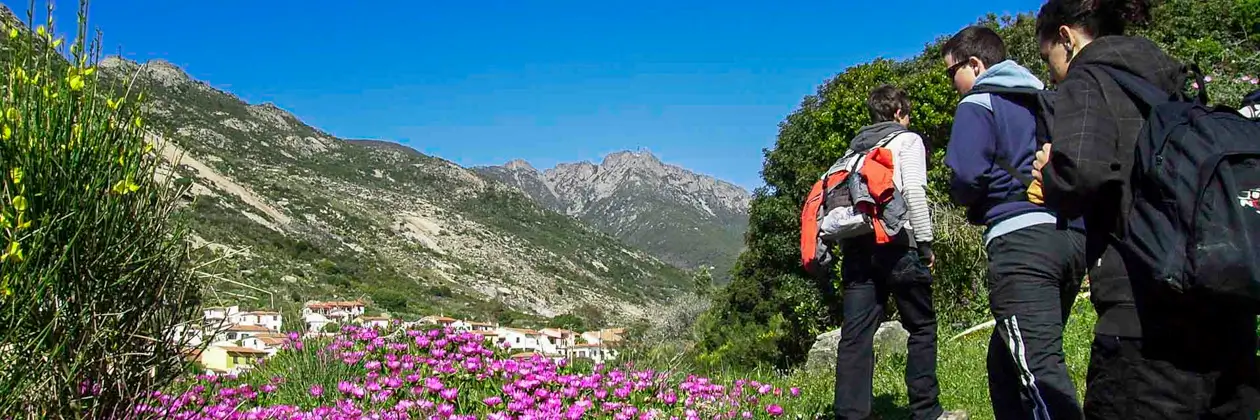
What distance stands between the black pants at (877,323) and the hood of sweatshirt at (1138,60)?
4.99ft

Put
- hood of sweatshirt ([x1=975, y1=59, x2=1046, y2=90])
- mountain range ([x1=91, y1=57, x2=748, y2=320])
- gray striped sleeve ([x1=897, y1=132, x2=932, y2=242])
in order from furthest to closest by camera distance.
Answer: mountain range ([x1=91, y1=57, x2=748, y2=320]) → gray striped sleeve ([x1=897, y1=132, x2=932, y2=242]) → hood of sweatshirt ([x1=975, y1=59, x2=1046, y2=90])

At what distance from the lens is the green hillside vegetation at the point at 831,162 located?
968cm

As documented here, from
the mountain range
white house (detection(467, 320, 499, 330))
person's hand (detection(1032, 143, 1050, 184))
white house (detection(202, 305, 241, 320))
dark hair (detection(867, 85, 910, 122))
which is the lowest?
white house (detection(202, 305, 241, 320))

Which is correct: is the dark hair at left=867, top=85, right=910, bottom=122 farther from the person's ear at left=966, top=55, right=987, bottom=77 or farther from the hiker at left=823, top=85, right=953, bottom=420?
the person's ear at left=966, top=55, right=987, bottom=77

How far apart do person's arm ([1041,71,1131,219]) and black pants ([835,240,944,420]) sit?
5.02 ft

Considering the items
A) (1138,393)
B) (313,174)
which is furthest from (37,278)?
(313,174)

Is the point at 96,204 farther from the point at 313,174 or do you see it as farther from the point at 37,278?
the point at 313,174

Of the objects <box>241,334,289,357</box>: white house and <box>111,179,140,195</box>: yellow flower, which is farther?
<box>241,334,289,357</box>: white house

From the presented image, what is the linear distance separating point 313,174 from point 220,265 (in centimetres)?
8063

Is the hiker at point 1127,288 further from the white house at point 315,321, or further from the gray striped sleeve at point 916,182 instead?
the white house at point 315,321

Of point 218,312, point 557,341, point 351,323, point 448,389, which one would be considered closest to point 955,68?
point 448,389

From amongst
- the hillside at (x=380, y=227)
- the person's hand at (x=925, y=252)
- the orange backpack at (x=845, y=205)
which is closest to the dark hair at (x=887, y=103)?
the orange backpack at (x=845, y=205)

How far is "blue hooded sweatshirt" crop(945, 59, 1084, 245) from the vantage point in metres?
2.77

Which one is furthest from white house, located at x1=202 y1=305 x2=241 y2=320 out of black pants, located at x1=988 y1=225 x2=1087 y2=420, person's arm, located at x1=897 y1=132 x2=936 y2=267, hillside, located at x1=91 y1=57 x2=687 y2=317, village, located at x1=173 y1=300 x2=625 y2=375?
hillside, located at x1=91 y1=57 x2=687 y2=317
